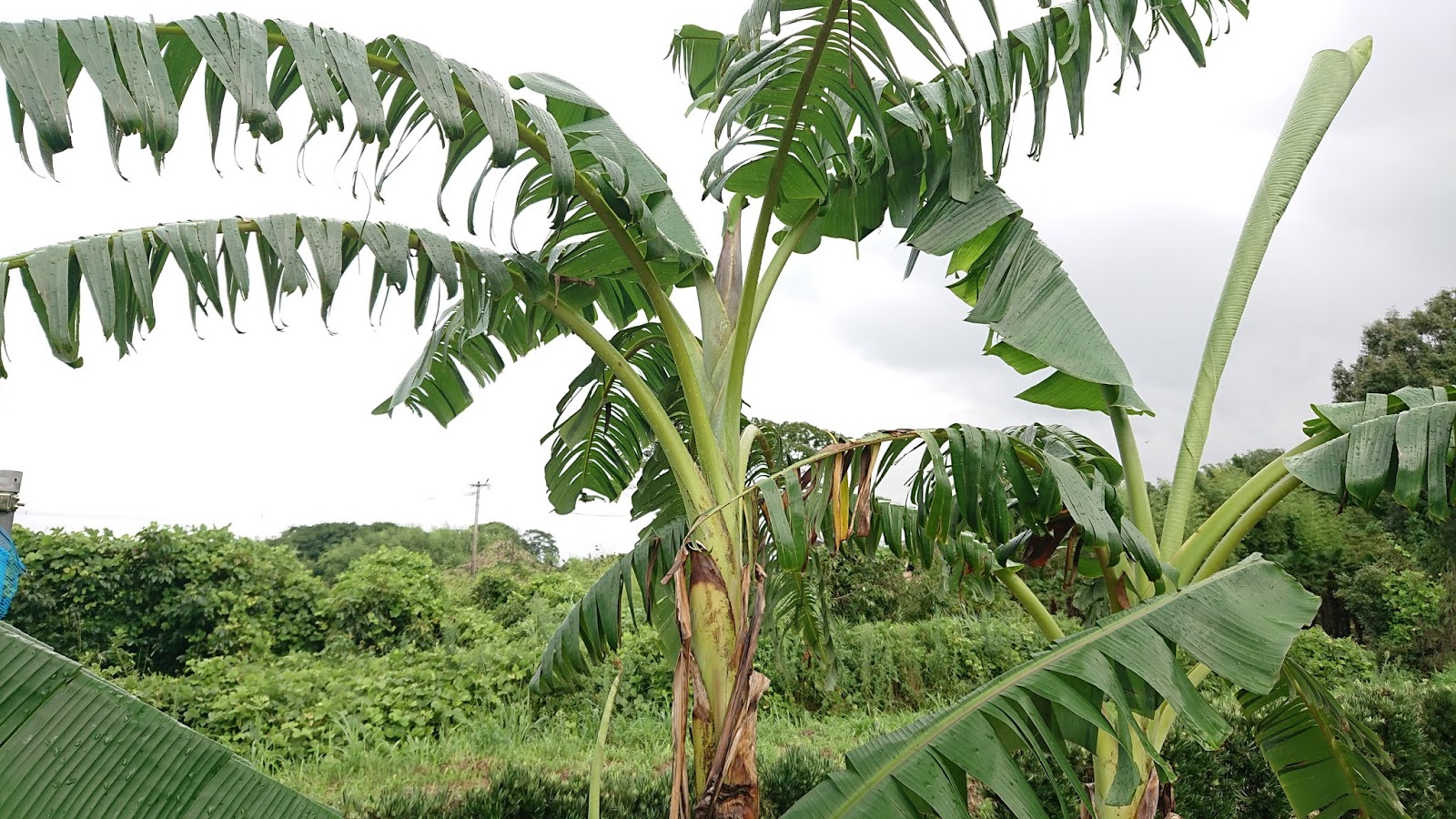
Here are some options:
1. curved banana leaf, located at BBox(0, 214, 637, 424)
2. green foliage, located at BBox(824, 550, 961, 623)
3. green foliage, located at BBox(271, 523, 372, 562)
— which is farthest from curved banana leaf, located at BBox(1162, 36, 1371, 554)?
green foliage, located at BBox(271, 523, 372, 562)

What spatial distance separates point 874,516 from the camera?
12.6ft

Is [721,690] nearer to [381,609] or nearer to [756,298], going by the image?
[756,298]

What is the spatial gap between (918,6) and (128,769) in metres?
2.51

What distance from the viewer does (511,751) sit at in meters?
5.51

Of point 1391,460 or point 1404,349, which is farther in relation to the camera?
point 1404,349

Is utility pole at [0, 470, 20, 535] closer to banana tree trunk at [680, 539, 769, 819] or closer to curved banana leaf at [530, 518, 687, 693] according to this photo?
curved banana leaf at [530, 518, 687, 693]

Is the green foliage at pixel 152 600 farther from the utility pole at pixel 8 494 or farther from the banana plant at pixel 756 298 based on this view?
the banana plant at pixel 756 298

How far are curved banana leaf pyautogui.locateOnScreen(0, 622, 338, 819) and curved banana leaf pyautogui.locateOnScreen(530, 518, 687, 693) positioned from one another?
1423mm

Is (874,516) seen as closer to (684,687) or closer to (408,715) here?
(684,687)

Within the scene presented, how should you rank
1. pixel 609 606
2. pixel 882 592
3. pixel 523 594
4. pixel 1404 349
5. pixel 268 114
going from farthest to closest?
pixel 1404 349 → pixel 882 592 → pixel 523 594 → pixel 609 606 → pixel 268 114

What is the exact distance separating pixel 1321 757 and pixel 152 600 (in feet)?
31.3

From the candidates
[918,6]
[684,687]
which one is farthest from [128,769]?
[918,6]

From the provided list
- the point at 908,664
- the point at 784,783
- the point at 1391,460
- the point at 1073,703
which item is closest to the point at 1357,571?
the point at 908,664

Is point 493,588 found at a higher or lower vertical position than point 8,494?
lower
